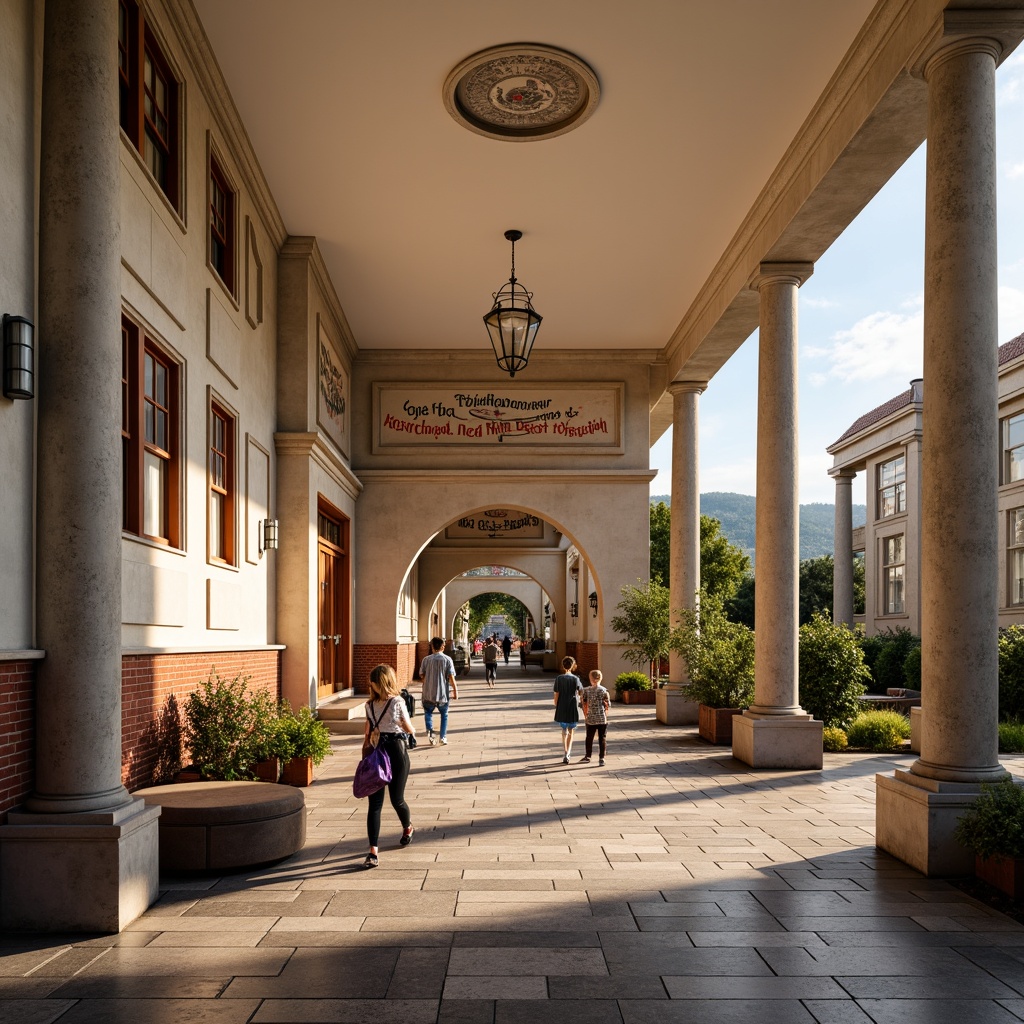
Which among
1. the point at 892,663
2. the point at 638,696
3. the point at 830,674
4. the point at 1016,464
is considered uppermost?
the point at 1016,464

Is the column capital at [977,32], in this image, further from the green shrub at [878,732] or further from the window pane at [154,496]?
the green shrub at [878,732]

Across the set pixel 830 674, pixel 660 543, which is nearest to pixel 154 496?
pixel 830 674

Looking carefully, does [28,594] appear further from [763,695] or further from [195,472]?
[763,695]

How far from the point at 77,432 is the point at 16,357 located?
1.75 feet

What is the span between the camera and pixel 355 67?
9.84 metres

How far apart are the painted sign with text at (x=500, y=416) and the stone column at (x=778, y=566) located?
816 cm

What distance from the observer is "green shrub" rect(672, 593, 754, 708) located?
14844 millimetres

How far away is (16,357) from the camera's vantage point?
5781 mm

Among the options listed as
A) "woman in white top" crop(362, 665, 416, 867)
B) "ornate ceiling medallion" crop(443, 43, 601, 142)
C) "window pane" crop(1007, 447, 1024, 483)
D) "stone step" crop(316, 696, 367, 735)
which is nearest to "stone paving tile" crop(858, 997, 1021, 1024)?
"woman in white top" crop(362, 665, 416, 867)

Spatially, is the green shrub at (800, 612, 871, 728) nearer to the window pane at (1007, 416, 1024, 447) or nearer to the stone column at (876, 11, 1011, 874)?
the stone column at (876, 11, 1011, 874)

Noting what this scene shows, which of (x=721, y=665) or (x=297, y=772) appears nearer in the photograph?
(x=297, y=772)

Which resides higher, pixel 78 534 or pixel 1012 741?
pixel 78 534

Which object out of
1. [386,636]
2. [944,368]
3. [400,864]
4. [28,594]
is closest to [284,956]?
[400,864]

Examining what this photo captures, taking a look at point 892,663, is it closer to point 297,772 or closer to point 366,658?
point 366,658
